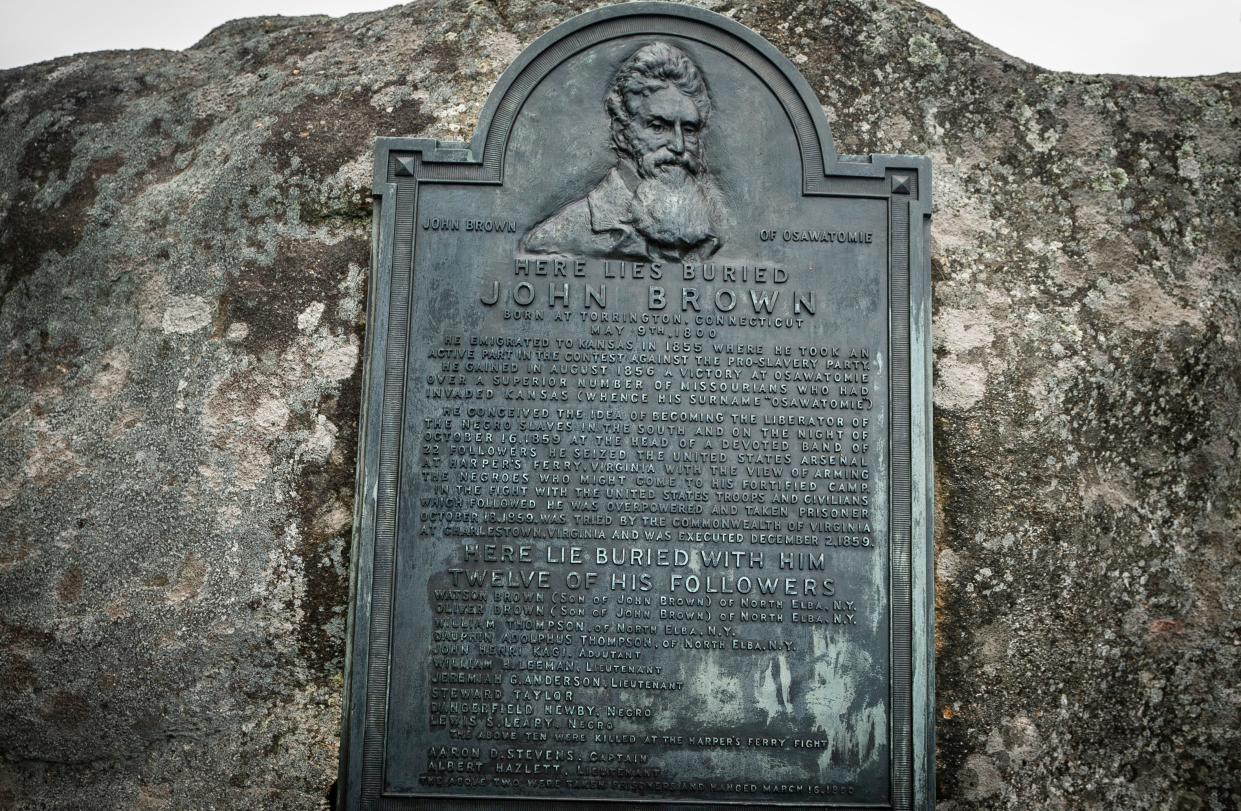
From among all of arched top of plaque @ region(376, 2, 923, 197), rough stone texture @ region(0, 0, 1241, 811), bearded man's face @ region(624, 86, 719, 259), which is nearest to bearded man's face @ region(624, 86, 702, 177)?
bearded man's face @ region(624, 86, 719, 259)

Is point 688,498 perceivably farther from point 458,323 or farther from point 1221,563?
point 1221,563

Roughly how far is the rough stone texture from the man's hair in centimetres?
54

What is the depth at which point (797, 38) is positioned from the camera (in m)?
4.21

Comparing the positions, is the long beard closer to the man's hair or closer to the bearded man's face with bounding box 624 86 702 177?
the bearded man's face with bounding box 624 86 702 177

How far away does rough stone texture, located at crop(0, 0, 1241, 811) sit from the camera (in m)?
3.58

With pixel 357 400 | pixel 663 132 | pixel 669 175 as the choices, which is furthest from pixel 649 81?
pixel 357 400

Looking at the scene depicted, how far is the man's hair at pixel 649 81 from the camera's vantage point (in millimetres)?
3912

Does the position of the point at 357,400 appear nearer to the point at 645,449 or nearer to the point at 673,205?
the point at 645,449

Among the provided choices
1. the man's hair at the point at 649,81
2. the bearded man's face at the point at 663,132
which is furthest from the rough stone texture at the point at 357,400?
the bearded man's face at the point at 663,132

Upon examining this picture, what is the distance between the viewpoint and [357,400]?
3.81 m

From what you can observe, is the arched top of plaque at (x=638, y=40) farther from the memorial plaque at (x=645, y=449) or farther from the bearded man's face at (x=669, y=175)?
the bearded man's face at (x=669, y=175)

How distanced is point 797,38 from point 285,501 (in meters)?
2.93

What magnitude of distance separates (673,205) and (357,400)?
58.5 inches

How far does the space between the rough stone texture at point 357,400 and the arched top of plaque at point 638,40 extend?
0.72 ft
